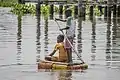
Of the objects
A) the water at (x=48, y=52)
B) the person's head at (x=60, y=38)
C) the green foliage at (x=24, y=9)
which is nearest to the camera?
the water at (x=48, y=52)

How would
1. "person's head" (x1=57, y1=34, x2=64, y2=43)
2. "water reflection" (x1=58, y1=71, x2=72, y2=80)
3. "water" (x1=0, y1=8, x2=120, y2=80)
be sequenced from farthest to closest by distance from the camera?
1. "person's head" (x1=57, y1=34, x2=64, y2=43)
2. "water" (x1=0, y1=8, x2=120, y2=80)
3. "water reflection" (x1=58, y1=71, x2=72, y2=80)

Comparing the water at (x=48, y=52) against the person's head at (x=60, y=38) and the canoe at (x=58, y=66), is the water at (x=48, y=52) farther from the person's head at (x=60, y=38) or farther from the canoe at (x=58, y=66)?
the person's head at (x=60, y=38)

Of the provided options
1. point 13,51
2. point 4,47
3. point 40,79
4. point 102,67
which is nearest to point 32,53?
point 13,51

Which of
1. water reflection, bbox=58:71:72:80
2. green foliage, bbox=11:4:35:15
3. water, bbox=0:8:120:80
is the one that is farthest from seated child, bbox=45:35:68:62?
green foliage, bbox=11:4:35:15

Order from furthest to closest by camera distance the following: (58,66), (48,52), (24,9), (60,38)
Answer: (24,9)
(48,52)
(60,38)
(58,66)

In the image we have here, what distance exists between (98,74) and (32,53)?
535 centimetres

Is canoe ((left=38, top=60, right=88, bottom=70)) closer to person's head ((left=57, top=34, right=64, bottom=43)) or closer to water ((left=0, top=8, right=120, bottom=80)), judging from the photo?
water ((left=0, top=8, right=120, bottom=80))

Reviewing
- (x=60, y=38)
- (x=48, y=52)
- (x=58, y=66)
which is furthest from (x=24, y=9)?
(x=58, y=66)

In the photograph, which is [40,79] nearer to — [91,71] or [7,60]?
[91,71]

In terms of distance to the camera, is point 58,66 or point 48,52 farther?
point 48,52

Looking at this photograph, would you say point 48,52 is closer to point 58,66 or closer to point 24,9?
point 58,66

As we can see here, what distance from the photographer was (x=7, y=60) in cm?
1872

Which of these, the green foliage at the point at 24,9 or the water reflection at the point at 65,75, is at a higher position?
the water reflection at the point at 65,75

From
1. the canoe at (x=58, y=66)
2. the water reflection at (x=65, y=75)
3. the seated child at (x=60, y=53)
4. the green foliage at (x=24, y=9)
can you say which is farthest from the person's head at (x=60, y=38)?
the green foliage at (x=24, y=9)
